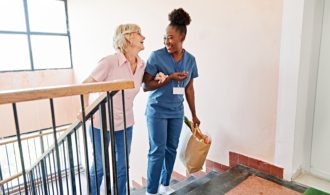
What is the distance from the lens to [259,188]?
1800 mm

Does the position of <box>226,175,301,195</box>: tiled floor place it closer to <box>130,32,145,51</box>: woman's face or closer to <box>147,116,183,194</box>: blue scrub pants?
<box>147,116,183,194</box>: blue scrub pants

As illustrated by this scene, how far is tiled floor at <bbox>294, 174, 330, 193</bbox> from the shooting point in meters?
1.83

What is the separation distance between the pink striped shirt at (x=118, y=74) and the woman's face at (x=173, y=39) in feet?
0.79

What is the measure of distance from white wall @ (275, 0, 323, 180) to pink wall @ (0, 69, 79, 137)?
4606mm

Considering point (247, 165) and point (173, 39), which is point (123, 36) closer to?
point (173, 39)

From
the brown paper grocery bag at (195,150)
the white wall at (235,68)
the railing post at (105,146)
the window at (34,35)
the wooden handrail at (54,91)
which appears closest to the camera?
the wooden handrail at (54,91)

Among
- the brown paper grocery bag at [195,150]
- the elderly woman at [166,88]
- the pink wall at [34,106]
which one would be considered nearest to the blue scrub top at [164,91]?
the elderly woman at [166,88]

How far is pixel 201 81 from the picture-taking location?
2420 mm

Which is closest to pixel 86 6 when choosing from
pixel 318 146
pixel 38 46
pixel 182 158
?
pixel 38 46

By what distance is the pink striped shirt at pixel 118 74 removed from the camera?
155 cm

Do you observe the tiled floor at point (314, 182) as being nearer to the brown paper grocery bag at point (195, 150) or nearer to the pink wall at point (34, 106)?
the brown paper grocery bag at point (195, 150)

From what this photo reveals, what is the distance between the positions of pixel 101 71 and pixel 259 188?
140 cm

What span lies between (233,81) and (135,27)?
3.24 ft

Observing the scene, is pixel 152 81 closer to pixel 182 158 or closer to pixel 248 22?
pixel 182 158
